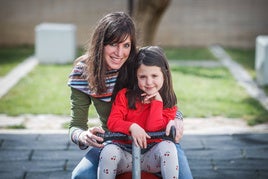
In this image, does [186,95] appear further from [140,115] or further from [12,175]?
[140,115]

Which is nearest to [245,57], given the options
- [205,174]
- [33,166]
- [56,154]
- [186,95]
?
[186,95]

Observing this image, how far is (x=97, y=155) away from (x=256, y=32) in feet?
37.3

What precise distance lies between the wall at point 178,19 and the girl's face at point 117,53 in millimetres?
10823

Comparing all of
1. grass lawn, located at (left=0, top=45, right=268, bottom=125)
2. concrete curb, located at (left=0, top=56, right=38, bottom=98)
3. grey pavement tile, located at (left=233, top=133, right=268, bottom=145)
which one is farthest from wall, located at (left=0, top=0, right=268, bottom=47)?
Result: grey pavement tile, located at (left=233, top=133, right=268, bottom=145)

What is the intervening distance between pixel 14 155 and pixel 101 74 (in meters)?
1.89

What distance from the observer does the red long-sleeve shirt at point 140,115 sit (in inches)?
116

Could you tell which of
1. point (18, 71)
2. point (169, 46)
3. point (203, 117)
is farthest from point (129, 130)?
point (169, 46)

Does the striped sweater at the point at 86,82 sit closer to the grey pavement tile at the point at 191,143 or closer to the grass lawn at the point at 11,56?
the grey pavement tile at the point at 191,143

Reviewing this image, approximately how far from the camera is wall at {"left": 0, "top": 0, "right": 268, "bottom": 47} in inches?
550

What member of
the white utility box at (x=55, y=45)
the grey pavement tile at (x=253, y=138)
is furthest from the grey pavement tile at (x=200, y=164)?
the white utility box at (x=55, y=45)

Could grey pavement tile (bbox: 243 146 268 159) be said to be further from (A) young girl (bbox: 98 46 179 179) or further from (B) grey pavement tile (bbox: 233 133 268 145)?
(A) young girl (bbox: 98 46 179 179)

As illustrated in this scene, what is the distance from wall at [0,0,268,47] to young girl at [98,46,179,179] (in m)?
10.9

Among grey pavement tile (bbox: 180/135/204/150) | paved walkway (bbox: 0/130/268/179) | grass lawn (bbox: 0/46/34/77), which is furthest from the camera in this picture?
grass lawn (bbox: 0/46/34/77)

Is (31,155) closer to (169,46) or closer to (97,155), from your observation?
(97,155)
